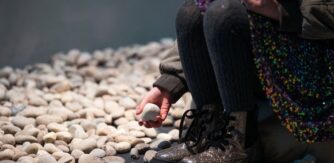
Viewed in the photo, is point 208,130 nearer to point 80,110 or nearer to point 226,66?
point 226,66

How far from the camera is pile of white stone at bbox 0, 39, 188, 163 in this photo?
189cm

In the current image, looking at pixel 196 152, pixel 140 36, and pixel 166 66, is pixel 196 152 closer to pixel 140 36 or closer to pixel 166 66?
Answer: pixel 166 66

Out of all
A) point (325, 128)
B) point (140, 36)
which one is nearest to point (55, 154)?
point (325, 128)

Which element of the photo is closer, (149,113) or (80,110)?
(149,113)

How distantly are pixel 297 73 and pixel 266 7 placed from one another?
158mm

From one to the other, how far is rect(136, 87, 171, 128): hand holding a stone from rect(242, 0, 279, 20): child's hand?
0.41m

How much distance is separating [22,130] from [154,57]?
1.17 meters

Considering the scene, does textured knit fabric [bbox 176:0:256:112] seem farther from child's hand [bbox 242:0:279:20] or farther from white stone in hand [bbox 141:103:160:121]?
white stone in hand [bbox 141:103:160:121]

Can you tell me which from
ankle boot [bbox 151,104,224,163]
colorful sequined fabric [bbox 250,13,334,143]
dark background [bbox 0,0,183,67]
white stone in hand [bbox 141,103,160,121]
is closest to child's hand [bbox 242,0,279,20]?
colorful sequined fabric [bbox 250,13,334,143]

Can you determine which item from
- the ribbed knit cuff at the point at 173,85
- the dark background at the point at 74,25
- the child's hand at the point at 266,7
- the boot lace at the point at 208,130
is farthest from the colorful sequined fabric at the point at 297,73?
the dark background at the point at 74,25

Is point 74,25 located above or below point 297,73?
above

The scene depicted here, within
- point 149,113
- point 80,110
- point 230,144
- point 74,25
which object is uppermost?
point 74,25

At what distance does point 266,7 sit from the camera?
4.94ft

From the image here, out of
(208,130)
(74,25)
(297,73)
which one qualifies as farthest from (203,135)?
(74,25)
